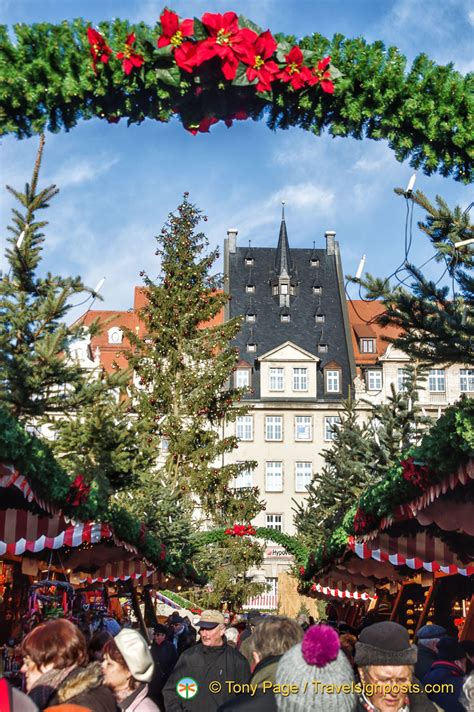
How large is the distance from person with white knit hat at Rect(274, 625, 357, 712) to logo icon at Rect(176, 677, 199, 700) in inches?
118

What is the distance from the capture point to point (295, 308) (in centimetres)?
5825

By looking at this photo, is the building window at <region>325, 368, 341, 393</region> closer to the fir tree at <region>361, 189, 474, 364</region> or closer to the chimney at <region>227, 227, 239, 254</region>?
the chimney at <region>227, 227, 239, 254</region>

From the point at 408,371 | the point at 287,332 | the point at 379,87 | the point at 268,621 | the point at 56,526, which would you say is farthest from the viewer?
the point at 287,332

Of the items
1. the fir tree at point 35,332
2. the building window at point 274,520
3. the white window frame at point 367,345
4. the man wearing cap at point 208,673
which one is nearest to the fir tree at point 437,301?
the man wearing cap at point 208,673

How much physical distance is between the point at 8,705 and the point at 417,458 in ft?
17.2

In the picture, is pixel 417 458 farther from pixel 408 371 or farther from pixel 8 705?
pixel 408 371

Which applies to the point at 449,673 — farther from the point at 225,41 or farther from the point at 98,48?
the point at 98,48

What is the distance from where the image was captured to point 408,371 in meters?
22.2

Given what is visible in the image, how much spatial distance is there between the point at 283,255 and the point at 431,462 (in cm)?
5259

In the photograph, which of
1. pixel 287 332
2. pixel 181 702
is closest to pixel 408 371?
pixel 181 702

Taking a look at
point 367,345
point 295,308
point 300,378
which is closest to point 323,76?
point 300,378

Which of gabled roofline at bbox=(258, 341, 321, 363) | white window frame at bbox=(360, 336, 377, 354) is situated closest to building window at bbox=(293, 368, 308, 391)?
gabled roofline at bbox=(258, 341, 321, 363)

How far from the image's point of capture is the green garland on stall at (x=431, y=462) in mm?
6707

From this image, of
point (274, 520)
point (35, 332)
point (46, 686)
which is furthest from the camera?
point (274, 520)
